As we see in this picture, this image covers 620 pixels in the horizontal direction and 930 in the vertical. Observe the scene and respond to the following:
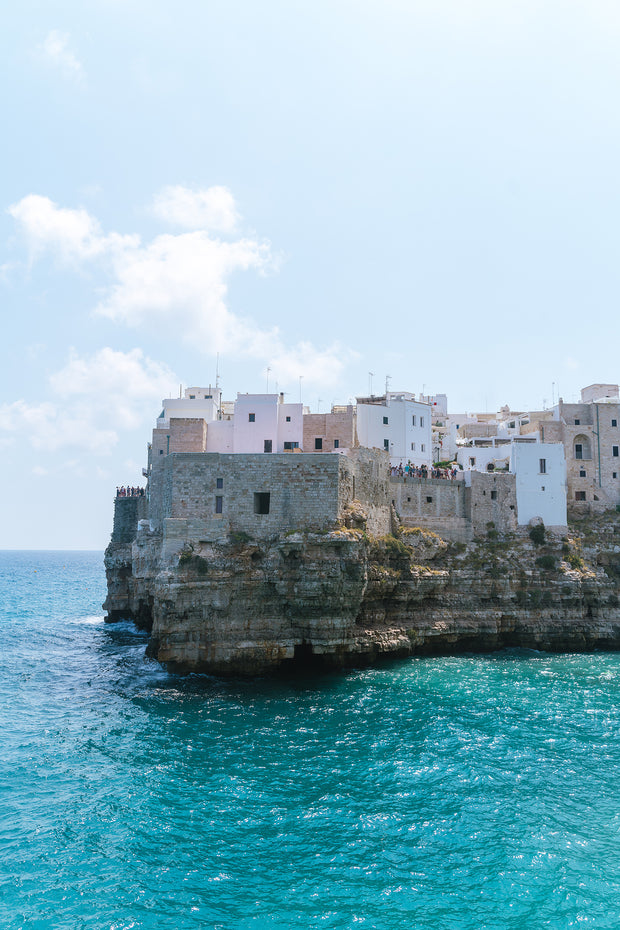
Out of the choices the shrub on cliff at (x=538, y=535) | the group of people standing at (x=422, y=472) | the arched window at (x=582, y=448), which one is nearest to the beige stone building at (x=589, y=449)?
the arched window at (x=582, y=448)

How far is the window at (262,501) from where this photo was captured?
34.2 metres

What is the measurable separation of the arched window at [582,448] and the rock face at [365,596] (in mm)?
5630

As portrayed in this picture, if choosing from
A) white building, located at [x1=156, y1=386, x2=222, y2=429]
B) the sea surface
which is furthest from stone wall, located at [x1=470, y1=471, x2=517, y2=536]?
white building, located at [x1=156, y1=386, x2=222, y2=429]

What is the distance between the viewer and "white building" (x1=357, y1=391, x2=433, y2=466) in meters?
48.3

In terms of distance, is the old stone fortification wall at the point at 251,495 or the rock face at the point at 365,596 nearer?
the rock face at the point at 365,596

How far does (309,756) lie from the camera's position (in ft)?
72.5

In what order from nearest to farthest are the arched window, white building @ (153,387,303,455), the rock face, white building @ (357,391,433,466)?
the rock face → white building @ (153,387,303,455) → white building @ (357,391,433,466) → the arched window

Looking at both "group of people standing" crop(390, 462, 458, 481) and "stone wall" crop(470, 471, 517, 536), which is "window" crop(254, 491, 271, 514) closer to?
"group of people standing" crop(390, 462, 458, 481)

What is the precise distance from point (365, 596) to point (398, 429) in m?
17.4

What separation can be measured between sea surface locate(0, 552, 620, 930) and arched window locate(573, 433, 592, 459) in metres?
22.5

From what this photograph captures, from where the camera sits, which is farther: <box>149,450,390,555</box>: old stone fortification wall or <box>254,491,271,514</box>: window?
<box>254,491,271,514</box>: window

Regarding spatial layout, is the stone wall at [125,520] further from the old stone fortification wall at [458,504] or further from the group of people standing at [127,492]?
the old stone fortification wall at [458,504]

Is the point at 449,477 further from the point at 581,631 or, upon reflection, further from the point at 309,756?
the point at 309,756

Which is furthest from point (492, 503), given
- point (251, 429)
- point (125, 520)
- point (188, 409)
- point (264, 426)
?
point (125, 520)
